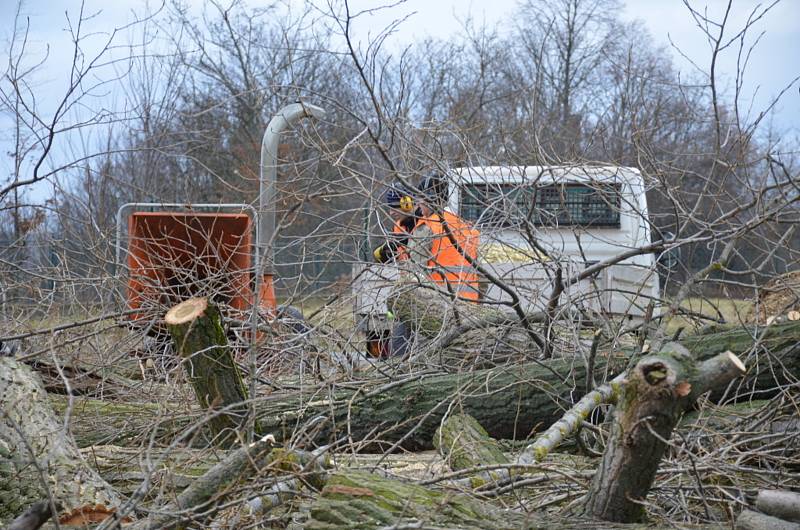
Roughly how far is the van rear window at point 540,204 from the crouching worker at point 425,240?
0.17 m

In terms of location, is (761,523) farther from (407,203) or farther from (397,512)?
(407,203)

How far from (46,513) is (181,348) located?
1.03 metres

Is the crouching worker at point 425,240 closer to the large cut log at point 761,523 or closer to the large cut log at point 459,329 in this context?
the large cut log at point 459,329

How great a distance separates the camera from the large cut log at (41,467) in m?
3.17

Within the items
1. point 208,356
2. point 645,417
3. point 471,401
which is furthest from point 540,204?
point 645,417

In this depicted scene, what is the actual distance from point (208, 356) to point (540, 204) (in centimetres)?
320

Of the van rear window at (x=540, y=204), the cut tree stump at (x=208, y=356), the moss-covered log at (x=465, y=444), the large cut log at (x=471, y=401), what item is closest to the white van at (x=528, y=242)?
the van rear window at (x=540, y=204)

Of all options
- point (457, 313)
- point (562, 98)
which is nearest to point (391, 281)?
point (457, 313)

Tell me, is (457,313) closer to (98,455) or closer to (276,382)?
(276,382)

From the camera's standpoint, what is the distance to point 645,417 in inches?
94.9

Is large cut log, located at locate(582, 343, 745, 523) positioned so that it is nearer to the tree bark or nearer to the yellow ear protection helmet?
the tree bark

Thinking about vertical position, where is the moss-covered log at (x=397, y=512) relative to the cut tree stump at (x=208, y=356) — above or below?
below

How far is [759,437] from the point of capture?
11.3ft

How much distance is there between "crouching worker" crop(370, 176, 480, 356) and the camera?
16.3 ft
